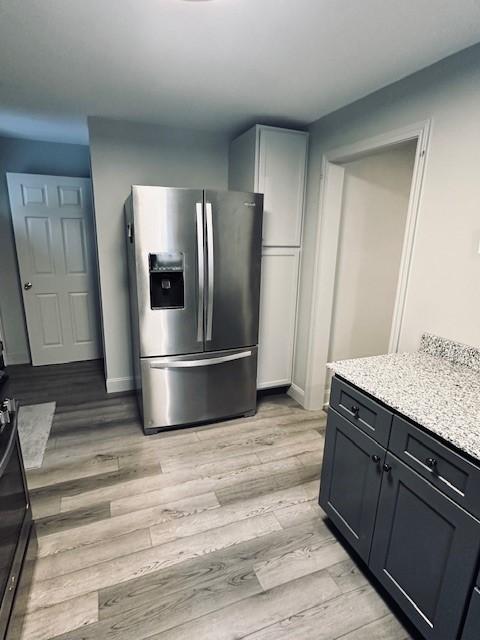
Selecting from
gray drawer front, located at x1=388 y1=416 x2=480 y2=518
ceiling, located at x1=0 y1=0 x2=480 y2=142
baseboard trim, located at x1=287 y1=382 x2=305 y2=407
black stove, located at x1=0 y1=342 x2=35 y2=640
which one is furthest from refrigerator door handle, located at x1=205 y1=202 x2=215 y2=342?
gray drawer front, located at x1=388 y1=416 x2=480 y2=518

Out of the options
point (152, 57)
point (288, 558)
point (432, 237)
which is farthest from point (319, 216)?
point (288, 558)

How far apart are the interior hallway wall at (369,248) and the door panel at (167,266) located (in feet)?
4.22

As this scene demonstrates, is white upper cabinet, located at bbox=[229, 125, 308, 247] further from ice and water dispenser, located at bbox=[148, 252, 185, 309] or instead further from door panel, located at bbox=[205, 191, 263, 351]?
ice and water dispenser, located at bbox=[148, 252, 185, 309]

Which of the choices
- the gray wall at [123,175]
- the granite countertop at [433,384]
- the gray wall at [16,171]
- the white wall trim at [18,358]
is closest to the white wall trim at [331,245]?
the granite countertop at [433,384]

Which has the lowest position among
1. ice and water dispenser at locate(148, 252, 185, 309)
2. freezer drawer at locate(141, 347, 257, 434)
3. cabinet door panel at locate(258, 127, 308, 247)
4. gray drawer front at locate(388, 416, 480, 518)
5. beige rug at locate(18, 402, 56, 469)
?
beige rug at locate(18, 402, 56, 469)

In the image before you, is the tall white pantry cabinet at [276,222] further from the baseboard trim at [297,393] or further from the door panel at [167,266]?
the door panel at [167,266]

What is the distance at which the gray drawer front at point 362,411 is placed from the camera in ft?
4.61

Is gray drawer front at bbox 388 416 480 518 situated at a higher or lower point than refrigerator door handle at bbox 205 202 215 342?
lower

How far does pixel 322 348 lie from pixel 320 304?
0.40m

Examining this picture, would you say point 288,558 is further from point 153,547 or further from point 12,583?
point 12,583

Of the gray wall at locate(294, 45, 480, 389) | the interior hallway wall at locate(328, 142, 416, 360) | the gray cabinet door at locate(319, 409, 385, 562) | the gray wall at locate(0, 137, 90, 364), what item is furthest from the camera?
the gray wall at locate(0, 137, 90, 364)

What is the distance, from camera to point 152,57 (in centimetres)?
176

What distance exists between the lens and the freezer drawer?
2561 millimetres

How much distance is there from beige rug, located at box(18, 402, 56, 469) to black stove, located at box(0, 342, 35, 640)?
37.6 inches
